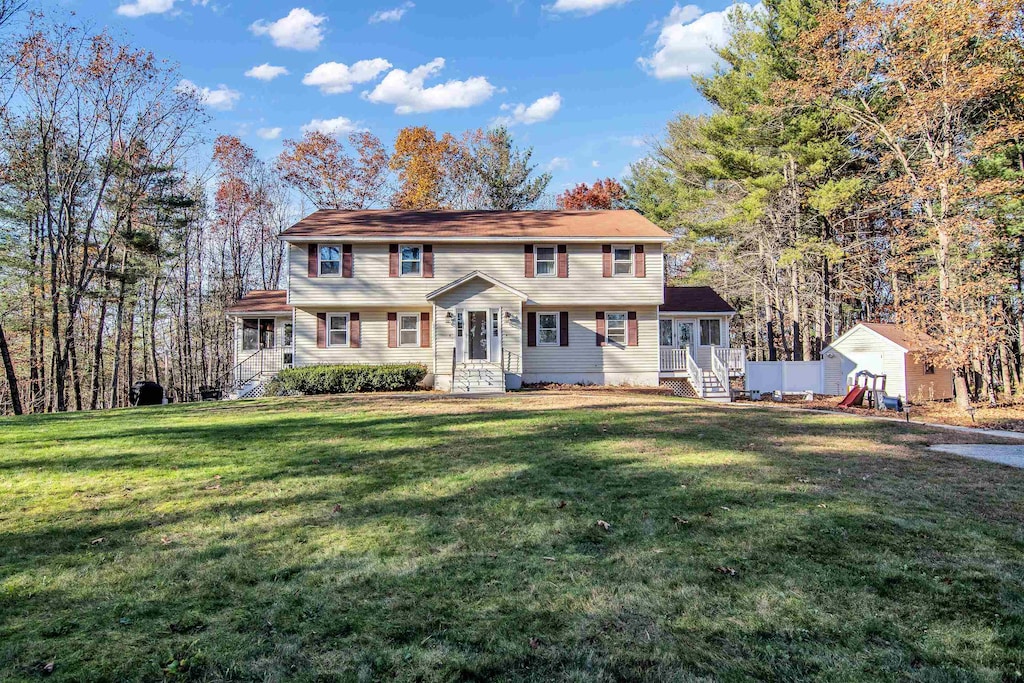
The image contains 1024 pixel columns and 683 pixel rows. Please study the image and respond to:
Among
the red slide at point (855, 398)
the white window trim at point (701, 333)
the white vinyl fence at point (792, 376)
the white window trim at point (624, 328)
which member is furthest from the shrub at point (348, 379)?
the red slide at point (855, 398)

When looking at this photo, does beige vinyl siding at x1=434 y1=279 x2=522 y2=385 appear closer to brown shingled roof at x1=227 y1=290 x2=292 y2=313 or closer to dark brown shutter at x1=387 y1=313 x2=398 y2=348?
dark brown shutter at x1=387 y1=313 x2=398 y2=348

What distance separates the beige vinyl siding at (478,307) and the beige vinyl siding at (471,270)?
1.05 meters

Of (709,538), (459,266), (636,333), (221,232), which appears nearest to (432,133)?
(221,232)

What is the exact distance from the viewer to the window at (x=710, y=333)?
69.4 ft

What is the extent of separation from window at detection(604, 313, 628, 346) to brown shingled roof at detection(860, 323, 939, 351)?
28.3 ft

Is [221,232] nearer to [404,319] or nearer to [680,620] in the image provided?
[404,319]

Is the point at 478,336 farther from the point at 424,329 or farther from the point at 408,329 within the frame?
the point at 408,329

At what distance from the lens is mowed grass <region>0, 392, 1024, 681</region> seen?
2.52 meters

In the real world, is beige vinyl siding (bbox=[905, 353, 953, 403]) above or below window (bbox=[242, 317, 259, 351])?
below

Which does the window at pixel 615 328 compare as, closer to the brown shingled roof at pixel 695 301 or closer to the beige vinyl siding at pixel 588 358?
the beige vinyl siding at pixel 588 358

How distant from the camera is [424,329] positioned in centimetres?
1927

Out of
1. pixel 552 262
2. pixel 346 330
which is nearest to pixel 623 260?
pixel 552 262

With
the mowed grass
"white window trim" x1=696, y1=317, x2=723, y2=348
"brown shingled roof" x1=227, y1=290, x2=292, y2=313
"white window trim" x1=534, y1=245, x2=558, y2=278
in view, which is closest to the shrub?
"brown shingled roof" x1=227, y1=290, x2=292, y2=313

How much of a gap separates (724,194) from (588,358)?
41.0 ft
